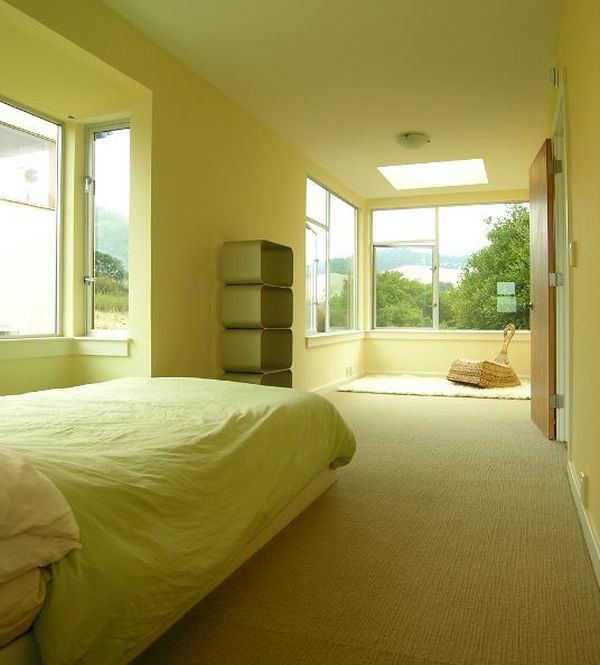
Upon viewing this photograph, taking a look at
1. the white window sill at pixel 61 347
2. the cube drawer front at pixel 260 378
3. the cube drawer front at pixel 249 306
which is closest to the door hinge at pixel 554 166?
the cube drawer front at pixel 249 306

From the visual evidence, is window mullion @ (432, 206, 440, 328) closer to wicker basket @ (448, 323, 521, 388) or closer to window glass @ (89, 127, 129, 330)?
wicker basket @ (448, 323, 521, 388)

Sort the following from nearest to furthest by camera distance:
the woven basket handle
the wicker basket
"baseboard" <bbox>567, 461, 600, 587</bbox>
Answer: "baseboard" <bbox>567, 461, 600, 587</bbox>, the wicker basket, the woven basket handle

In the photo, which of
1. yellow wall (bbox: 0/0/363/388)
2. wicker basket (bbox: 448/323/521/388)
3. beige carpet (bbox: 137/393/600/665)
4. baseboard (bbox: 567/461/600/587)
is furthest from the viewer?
wicker basket (bbox: 448/323/521/388)

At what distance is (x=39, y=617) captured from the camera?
1.04 m

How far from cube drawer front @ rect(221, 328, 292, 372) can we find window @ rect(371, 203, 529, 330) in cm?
428

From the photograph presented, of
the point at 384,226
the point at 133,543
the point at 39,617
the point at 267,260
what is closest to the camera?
the point at 39,617

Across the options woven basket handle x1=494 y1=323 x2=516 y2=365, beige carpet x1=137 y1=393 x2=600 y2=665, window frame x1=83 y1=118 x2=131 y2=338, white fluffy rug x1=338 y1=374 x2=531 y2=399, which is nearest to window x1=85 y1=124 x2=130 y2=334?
window frame x1=83 y1=118 x2=131 y2=338

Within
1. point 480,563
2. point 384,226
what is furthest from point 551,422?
point 384,226

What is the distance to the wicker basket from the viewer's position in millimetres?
6523

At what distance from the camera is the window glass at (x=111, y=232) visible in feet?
12.3

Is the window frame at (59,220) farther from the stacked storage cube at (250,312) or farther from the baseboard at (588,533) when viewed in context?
the baseboard at (588,533)

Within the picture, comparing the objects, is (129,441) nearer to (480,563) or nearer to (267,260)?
(480,563)

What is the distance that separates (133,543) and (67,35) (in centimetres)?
265

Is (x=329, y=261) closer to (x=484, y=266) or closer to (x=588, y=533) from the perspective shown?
(x=484, y=266)
